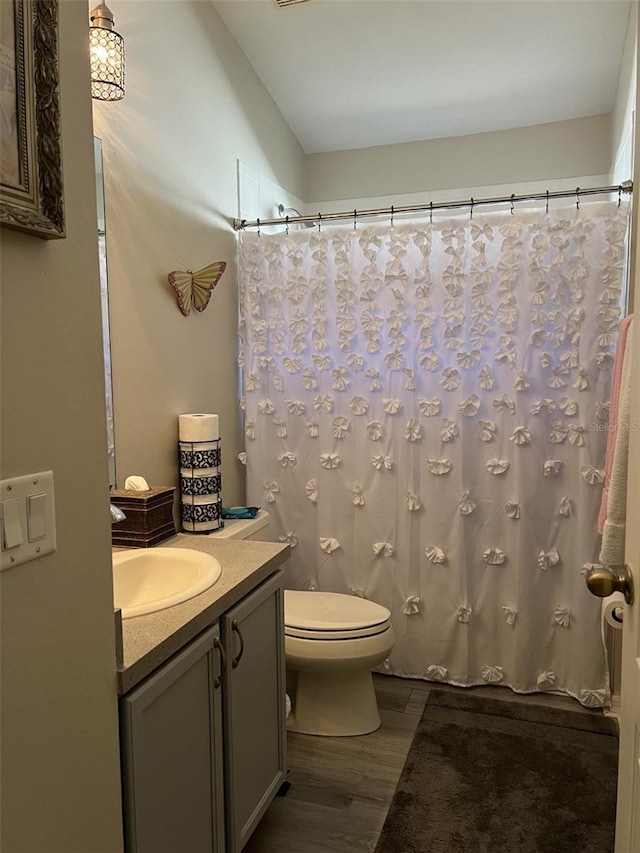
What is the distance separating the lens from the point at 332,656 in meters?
2.28

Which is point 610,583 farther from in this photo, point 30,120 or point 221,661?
point 30,120

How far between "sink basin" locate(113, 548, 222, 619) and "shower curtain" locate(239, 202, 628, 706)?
108 centimetres

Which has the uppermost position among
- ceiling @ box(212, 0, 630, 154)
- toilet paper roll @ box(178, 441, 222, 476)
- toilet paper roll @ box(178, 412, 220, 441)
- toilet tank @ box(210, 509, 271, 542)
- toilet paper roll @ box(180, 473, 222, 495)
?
ceiling @ box(212, 0, 630, 154)

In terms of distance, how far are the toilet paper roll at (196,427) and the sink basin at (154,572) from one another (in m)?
0.60

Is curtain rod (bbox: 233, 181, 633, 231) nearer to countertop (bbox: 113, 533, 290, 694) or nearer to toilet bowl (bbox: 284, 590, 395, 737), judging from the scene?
countertop (bbox: 113, 533, 290, 694)

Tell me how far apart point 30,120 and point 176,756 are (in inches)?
46.5

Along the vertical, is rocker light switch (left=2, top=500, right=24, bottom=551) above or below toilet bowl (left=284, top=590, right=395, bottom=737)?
above

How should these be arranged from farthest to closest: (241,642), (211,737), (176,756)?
(241,642), (211,737), (176,756)

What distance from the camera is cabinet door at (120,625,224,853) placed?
1.19 meters

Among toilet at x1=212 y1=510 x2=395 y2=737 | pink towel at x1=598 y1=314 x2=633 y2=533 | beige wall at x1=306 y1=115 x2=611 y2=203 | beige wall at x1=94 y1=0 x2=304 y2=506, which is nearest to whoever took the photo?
pink towel at x1=598 y1=314 x2=633 y2=533

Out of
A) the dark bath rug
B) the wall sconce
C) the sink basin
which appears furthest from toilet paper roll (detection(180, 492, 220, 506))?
the wall sconce

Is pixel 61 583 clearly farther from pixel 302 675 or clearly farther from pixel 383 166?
pixel 383 166

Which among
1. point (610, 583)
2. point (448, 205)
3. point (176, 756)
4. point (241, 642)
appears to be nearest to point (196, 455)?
point (241, 642)

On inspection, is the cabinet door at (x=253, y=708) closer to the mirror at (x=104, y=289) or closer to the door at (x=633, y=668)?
the mirror at (x=104, y=289)
